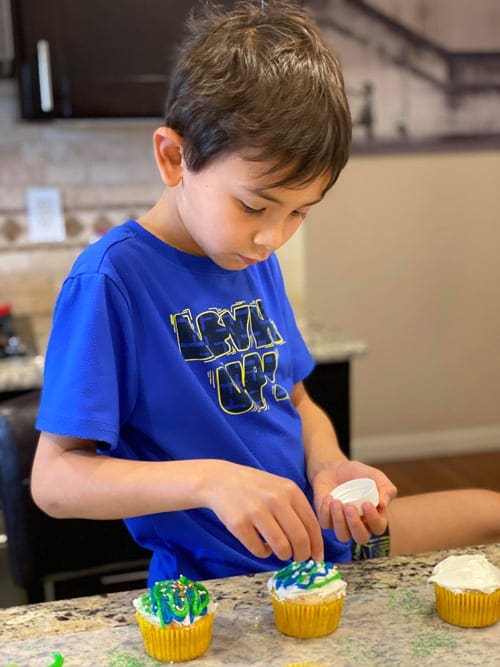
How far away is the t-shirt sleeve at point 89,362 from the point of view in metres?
0.83

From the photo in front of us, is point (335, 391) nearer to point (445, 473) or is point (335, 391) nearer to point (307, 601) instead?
point (307, 601)

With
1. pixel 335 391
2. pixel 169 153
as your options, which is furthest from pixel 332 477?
pixel 335 391

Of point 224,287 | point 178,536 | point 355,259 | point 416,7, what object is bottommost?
point 355,259

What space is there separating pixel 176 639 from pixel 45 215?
195 centimetres

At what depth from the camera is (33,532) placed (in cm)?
131

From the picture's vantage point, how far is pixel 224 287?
101cm

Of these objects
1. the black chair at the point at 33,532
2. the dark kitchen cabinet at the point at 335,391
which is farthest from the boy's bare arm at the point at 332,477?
the dark kitchen cabinet at the point at 335,391

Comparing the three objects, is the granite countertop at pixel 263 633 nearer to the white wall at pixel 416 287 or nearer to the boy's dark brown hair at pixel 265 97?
the boy's dark brown hair at pixel 265 97

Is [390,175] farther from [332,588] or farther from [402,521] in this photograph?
[332,588]

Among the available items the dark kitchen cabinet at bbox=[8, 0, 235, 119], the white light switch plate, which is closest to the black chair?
the dark kitchen cabinet at bbox=[8, 0, 235, 119]

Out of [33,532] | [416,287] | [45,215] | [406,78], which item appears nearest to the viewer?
[33,532]

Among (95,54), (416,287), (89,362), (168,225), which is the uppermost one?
(95,54)

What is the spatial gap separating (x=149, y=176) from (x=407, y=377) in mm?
1693

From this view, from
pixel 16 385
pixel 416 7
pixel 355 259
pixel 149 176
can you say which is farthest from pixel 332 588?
pixel 416 7
